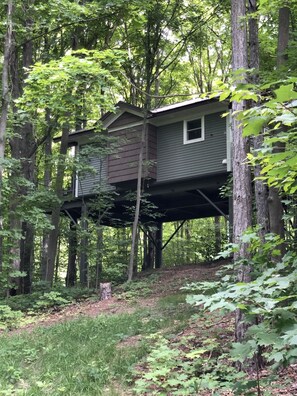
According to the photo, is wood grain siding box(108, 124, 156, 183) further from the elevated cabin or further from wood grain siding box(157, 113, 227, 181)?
wood grain siding box(157, 113, 227, 181)

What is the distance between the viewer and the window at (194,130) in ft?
50.9

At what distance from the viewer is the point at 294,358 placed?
8.03 ft

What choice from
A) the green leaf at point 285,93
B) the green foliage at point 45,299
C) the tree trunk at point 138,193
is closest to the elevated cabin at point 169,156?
the tree trunk at point 138,193

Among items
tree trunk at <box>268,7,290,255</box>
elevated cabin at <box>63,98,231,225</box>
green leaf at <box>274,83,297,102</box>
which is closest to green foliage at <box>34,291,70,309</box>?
elevated cabin at <box>63,98,231,225</box>

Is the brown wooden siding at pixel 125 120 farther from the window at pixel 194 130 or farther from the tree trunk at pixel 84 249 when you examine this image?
the tree trunk at pixel 84 249

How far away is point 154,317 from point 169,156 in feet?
28.4

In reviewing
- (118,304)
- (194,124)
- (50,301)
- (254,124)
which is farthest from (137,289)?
(254,124)

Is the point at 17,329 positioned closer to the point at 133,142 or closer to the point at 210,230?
the point at 133,142

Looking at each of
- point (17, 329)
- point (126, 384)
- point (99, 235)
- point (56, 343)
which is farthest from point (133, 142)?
point (126, 384)

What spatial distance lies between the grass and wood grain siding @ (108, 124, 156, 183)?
7857mm

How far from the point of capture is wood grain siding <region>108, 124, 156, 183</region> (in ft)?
53.7

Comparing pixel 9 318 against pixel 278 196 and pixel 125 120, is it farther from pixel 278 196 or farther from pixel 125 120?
pixel 125 120

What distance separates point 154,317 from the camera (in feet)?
28.3

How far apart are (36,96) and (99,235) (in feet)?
23.1
